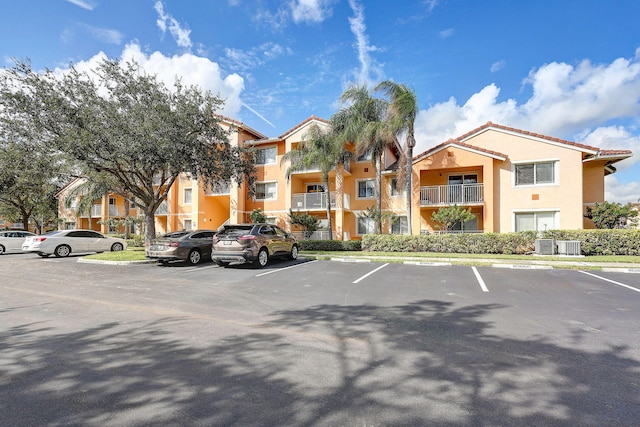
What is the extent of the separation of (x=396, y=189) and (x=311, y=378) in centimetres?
2121

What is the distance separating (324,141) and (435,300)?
629 inches

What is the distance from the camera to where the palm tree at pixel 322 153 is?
2138 centimetres

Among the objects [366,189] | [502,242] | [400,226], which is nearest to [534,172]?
[502,242]

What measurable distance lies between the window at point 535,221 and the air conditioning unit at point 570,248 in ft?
12.1

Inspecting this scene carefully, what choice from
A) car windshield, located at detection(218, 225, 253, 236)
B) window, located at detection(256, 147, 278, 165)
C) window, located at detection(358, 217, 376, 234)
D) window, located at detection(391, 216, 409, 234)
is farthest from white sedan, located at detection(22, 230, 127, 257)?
window, located at detection(391, 216, 409, 234)

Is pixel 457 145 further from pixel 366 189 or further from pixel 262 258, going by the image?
pixel 262 258

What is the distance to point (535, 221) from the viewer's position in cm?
2027

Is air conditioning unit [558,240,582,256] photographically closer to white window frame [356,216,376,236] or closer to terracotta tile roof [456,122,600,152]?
terracotta tile roof [456,122,600,152]

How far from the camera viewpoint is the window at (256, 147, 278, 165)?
27.0 meters

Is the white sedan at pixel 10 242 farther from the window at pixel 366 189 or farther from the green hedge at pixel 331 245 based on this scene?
the window at pixel 366 189

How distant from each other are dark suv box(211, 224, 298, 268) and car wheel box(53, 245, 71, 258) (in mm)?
11106

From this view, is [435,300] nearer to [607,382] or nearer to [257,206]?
[607,382]

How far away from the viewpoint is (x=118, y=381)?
3.51 meters

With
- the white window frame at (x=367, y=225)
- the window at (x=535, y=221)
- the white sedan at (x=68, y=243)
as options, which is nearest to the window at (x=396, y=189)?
the white window frame at (x=367, y=225)
